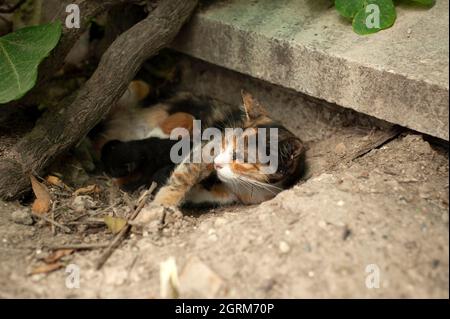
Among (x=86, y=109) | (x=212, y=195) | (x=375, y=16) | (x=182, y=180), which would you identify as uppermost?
(x=375, y=16)

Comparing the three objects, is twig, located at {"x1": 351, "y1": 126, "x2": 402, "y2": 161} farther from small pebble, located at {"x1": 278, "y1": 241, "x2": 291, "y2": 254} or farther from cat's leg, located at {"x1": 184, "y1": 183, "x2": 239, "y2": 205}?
small pebble, located at {"x1": 278, "y1": 241, "x2": 291, "y2": 254}

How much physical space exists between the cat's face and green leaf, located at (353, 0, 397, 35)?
28.1 inches

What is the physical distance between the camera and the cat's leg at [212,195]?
3.14 metres

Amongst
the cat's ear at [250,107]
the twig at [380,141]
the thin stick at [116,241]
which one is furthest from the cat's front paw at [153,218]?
the twig at [380,141]

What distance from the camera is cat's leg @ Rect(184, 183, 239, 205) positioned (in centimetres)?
314

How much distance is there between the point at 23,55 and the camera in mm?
2525

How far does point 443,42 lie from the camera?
245 centimetres

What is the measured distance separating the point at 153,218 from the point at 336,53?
1.23m

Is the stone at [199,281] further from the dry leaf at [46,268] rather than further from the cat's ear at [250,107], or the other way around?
the cat's ear at [250,107]

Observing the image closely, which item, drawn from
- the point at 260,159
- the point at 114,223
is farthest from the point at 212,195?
the point at 114,223

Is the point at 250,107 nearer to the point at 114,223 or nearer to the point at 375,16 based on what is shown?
the point at 375,16

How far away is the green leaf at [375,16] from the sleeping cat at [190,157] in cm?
71

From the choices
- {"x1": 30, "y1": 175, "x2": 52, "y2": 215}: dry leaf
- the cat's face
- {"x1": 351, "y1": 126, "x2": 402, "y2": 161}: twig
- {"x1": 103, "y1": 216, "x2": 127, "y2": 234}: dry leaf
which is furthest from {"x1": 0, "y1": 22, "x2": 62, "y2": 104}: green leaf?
{"x1": 351, "y1": 126, "x2": 402, "y2": 161}: twig

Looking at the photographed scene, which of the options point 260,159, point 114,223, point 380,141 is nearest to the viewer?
point 114,223
